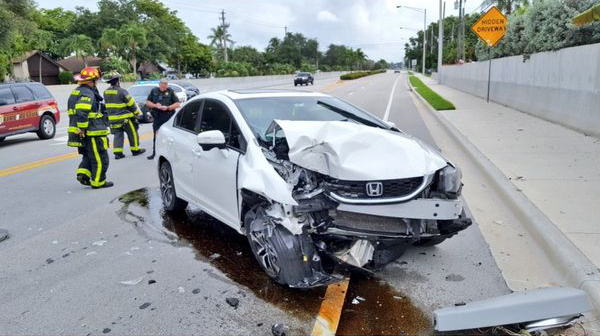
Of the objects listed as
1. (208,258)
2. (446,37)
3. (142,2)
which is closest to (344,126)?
(208,258)

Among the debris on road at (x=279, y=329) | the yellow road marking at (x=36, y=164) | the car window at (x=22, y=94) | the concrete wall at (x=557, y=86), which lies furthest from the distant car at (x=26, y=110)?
the concrete wall at (x=557, y=86)

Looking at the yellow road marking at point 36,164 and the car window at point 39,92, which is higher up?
the car window at point 39,92

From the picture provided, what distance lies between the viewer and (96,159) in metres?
7.69

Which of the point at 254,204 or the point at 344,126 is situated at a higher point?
the point at 344,126

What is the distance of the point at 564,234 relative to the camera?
4699 millimetres

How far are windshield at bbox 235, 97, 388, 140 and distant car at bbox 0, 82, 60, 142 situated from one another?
10.9 m

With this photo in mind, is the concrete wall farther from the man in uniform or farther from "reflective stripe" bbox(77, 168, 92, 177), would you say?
"reflective stripe" bbox(77, 168, 92, 177)

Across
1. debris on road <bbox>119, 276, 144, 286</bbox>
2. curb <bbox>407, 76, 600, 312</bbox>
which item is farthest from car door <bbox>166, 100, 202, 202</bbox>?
curb <bbox>407, 76, 600, 312</bbox>

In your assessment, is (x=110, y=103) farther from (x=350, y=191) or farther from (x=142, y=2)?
(x=142, y=2)

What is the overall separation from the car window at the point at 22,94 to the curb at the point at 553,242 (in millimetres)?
12539

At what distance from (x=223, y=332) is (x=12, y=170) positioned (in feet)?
26.7

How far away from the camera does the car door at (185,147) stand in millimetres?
5309

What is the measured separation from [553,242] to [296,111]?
2.81 metres

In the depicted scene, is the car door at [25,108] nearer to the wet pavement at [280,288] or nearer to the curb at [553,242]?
the wet pavement at [280,288]
